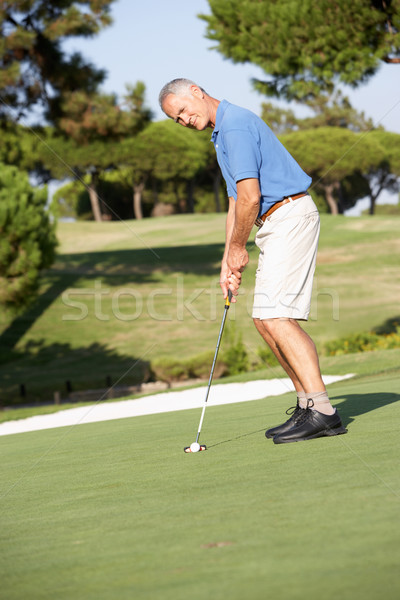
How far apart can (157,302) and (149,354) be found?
6.66m

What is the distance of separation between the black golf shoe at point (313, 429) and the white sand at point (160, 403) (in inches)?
266

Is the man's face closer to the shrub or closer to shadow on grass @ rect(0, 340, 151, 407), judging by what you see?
the shrub

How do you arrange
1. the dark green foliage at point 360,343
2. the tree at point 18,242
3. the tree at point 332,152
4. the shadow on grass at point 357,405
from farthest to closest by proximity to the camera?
1. the tree at point 332,152
2. the tree at point 18,242
3. the dark green foliage at point 360,343
4. the shadow on grass at point 357,405

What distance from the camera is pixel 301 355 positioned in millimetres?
4113

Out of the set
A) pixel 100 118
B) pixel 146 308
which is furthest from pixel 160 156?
pixel 100 118

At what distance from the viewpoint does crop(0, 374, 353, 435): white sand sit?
1110 centimetres

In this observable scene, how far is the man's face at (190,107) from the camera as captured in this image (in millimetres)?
4227

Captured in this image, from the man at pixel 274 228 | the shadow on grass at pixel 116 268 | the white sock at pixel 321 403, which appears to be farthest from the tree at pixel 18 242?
the white sock at pixel 321 403

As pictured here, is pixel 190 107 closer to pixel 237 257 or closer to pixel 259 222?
pixel 259 222

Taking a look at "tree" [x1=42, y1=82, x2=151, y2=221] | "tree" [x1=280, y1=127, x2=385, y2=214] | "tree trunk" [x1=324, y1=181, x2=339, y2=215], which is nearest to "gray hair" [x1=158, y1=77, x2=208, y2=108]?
"tree" [x1=42, y1=82, x2=151, y2=221]

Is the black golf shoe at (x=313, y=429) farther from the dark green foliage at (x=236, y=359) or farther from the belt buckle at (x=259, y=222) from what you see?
the dark green foliage at (x=236, y=359)

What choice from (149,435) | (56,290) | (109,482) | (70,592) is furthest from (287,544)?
(56,290)

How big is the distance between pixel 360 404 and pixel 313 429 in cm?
166

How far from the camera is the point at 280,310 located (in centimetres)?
411
